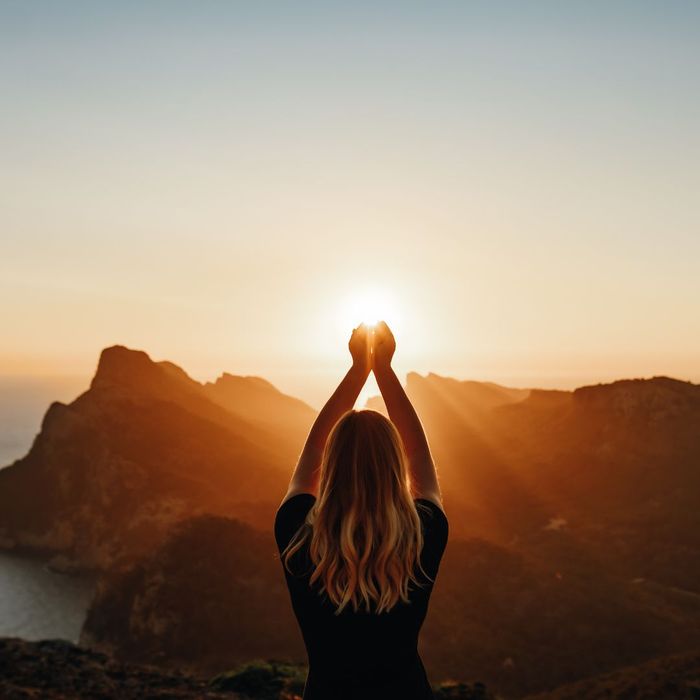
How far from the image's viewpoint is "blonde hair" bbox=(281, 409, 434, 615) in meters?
2.64

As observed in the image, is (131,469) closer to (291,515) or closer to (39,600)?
(39,600)

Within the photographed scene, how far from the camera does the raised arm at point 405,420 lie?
3.10m

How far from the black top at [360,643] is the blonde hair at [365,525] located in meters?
0.06

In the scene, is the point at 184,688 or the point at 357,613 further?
the point at 184,688

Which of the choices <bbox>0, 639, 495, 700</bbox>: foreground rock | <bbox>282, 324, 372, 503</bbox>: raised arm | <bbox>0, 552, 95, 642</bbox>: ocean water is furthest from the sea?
<bbox>282, 324, 372, 503</bbox>: raised arm

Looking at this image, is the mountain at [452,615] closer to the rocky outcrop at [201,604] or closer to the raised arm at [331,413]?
the rocky outcrop at [201,604]

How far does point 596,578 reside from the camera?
161 feet

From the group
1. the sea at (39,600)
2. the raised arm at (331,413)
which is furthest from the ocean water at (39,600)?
the raised arm at (331,413)

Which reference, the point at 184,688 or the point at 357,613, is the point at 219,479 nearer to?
the point at 184,688

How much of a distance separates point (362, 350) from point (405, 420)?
1.80ft

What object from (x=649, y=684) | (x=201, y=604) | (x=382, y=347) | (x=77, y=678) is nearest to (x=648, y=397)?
(x=649, y=684)

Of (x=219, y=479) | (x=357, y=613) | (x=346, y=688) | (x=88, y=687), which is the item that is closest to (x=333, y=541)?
(x=357, y=613)

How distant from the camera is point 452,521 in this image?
214 feet

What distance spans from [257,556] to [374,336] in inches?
1837
